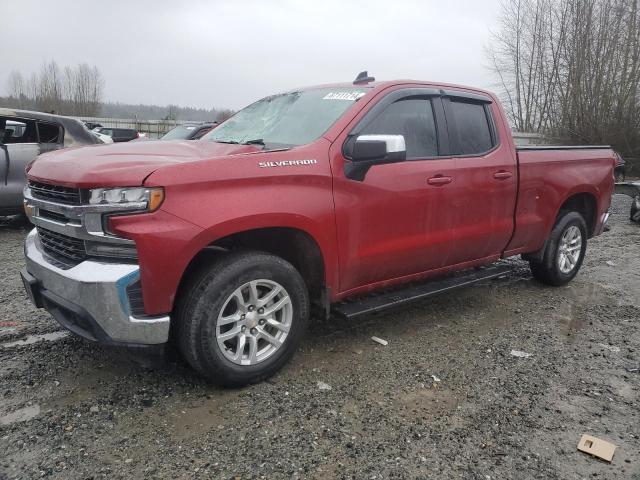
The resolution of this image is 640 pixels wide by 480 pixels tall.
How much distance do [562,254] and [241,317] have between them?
3.88m

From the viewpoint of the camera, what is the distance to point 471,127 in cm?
443

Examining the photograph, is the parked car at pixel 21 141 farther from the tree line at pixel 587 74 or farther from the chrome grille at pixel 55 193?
the tree line at pixel 587 74

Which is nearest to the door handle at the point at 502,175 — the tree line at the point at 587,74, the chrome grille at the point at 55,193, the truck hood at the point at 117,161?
the truck hood at the point at 117,161

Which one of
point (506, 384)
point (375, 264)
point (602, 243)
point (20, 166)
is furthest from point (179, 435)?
point (602, 243)

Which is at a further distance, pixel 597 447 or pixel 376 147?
pixel 376 147

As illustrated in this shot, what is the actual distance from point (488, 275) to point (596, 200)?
1.97m

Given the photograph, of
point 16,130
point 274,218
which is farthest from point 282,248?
point 16,130

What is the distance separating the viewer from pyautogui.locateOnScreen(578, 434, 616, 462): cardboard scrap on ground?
104 inches

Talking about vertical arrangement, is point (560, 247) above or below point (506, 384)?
above

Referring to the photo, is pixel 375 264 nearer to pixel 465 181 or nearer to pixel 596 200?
pixel 465 181

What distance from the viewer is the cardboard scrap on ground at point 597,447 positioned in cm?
265

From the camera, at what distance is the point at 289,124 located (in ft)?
12.5

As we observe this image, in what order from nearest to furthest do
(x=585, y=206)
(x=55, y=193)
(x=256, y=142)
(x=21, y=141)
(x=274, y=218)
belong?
(x=55, y=193), (x=274, y=218), (x=256, y=142), (x=585, y=206), (x=21, y=141)

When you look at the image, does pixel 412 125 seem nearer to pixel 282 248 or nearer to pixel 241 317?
pixel 282 248
